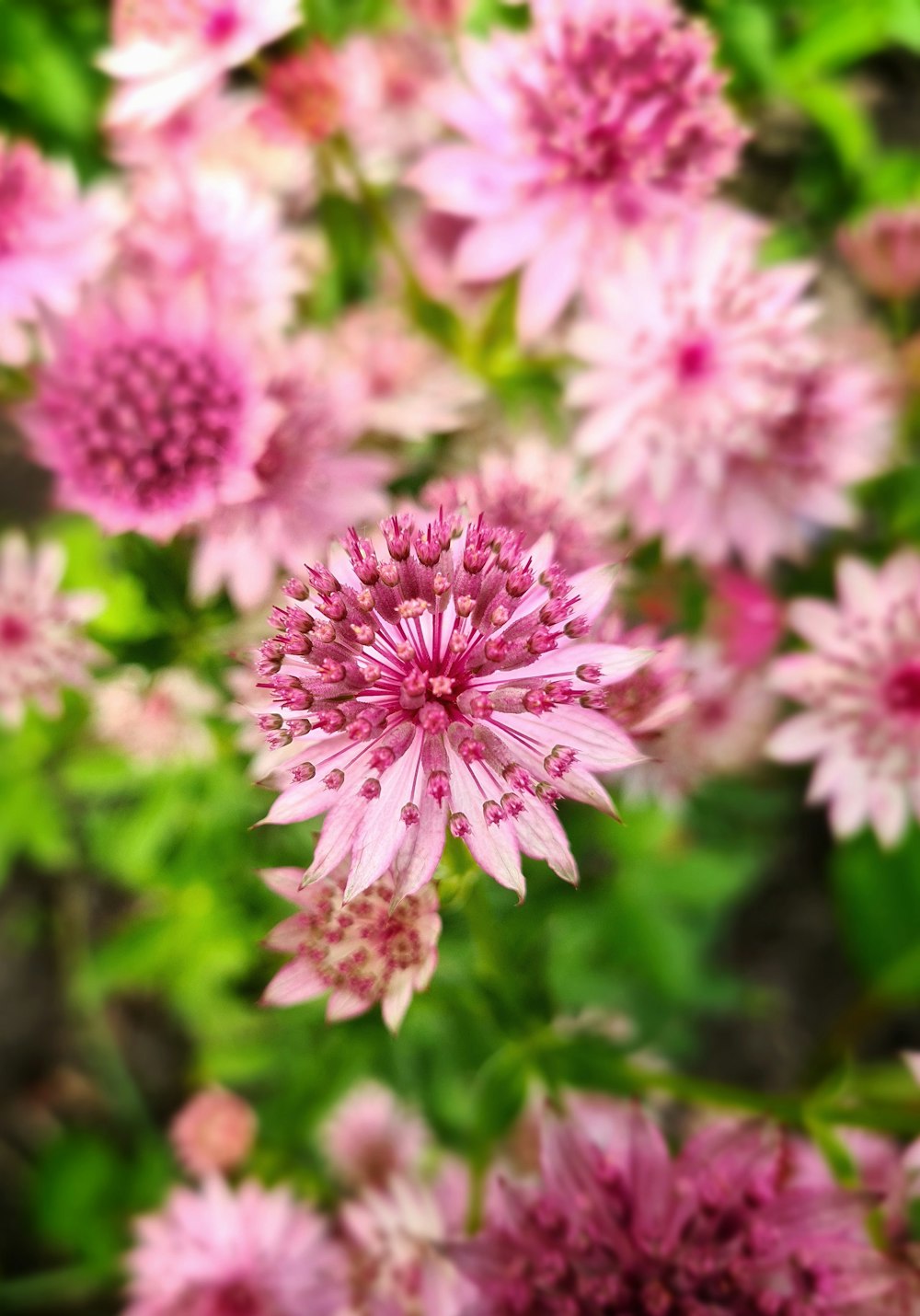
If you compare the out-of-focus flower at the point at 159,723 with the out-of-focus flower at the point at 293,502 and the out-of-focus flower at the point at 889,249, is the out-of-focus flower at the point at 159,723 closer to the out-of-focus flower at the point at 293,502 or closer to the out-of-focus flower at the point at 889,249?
the out-of-focus flower at the point at 293,502

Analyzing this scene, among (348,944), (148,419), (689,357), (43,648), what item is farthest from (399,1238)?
(689,357)

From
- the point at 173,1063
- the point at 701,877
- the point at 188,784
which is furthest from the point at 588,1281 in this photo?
the point at 173,1063

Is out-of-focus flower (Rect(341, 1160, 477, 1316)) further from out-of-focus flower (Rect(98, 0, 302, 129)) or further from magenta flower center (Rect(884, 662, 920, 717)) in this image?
out-of-focus flower (Rect(98, 0, 302, 129))

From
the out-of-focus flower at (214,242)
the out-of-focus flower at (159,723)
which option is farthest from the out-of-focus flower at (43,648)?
the out-of-focus flower at (214,242)

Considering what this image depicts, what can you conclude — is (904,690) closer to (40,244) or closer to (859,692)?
(859,692)

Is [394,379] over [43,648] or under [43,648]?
over

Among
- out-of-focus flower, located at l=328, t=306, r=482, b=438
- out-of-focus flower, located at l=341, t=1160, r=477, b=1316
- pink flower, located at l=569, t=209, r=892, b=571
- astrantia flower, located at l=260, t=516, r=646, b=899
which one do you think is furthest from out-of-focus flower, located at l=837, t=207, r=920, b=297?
out-of-focus flower, located at l=341, t=1160, r=477, b=1316

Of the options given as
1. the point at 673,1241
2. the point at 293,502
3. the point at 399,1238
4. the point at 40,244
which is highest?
the point at 40,244
